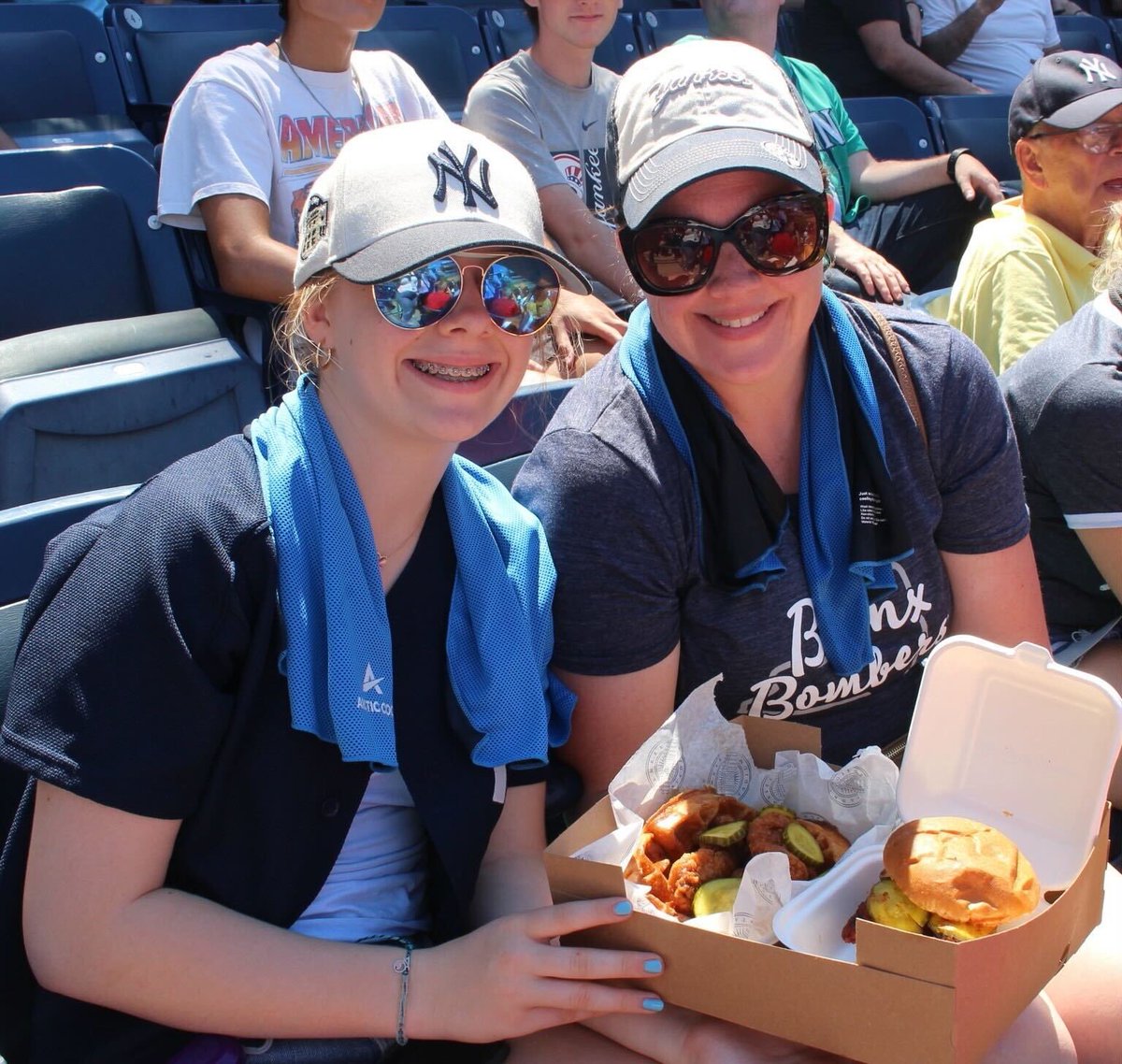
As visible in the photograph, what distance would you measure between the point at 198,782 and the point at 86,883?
5.5 inches

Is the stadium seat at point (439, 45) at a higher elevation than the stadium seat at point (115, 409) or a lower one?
higher

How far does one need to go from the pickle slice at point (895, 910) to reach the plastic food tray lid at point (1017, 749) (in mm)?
219

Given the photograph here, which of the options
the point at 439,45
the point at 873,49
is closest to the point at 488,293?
the point at 439,45

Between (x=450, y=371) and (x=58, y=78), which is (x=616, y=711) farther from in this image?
(x=58, y=78)

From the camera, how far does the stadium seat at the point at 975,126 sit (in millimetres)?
4883

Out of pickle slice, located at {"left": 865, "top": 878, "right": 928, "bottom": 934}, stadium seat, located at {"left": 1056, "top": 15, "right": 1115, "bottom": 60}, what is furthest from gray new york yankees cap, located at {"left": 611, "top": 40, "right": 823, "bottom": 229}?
stadium seat, located at {"left": 1056, "top": 15, "right": 1115, "bottom": 60}

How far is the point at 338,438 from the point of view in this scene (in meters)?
1.39

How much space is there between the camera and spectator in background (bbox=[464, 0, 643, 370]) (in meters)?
3.21

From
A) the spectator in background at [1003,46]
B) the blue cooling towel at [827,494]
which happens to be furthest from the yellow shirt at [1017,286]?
the spectator in background at [1003,46]

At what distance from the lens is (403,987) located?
50.0 inches

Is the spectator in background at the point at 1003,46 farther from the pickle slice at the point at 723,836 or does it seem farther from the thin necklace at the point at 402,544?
the pickle slice at the point at 723,836

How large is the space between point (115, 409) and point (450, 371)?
1.09 metres

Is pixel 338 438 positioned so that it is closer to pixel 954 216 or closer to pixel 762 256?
pixel 762 256

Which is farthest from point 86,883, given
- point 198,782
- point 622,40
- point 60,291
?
point 622,40
